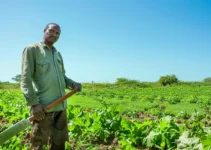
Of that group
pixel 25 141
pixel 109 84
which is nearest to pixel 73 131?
pixel 25 141

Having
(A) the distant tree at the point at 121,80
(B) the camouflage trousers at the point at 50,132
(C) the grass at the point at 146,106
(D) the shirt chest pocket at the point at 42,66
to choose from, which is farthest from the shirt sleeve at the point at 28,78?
(A) the distant tree at the point at 121,80

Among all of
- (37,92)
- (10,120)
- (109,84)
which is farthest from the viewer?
(109,84)

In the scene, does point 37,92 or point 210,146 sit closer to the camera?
point 210,146

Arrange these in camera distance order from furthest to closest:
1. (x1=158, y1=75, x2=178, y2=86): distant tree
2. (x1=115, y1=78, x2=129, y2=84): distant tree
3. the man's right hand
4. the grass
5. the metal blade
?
(x1=115, y1=78, x2=129, y2=84): distant tree, (x1=158, y1=75, x2=178, y2=86): distant tree, the grass, the man's right hand, the metal blade

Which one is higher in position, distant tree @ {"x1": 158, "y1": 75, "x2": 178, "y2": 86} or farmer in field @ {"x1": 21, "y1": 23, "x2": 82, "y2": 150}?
distant tree @ {"x1": 158, "y1": 75, "x2": 178, "y2": 86}

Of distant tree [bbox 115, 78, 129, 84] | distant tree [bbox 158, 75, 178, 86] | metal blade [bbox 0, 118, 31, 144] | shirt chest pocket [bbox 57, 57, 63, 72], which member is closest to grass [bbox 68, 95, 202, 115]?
shirt chest pocket [bbox 57, 57, 63, 72]

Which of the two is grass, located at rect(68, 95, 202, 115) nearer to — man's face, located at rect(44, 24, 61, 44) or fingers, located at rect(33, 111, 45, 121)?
man's face, located at rect(44, 24, 61, 44)

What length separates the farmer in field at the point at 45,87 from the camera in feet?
11.2

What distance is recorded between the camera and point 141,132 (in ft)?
15.5

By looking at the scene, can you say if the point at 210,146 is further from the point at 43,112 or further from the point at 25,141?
the point at 25,141

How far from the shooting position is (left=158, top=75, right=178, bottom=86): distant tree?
147 feet

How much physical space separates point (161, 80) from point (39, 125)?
42937mm

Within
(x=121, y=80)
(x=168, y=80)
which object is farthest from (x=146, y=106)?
(x=121, y=80)

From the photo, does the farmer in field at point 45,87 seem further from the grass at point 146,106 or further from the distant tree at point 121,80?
the distant tree at point 121,80
